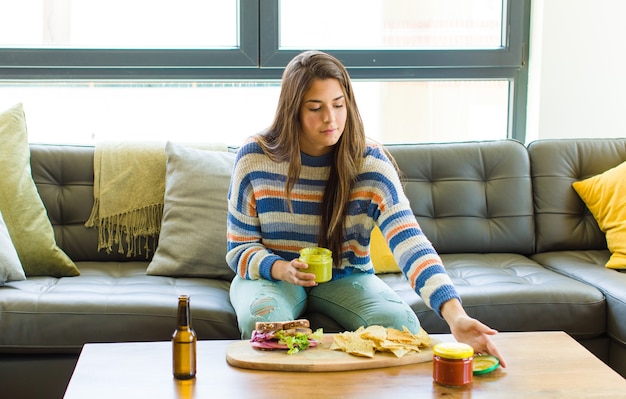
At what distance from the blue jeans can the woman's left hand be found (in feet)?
0.73

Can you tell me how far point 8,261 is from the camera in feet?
8.36

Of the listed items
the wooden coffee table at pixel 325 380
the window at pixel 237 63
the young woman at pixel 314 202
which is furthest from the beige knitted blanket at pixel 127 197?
the wooden coffee table at pixel 325 380

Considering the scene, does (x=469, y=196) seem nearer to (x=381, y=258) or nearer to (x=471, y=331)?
(x=381, y=258)

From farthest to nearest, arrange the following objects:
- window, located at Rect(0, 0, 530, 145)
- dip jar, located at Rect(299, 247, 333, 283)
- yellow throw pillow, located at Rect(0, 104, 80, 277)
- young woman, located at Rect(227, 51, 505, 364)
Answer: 1. window, located at Rect(0, 0, 530, 145)
2. yellow throw pillow, located at Rect(0, 104, 80, 277)
3. young woman, located at Rect(227, 51, 505, 364)
4. dip jar, located at Rect(299, 247, 333, 283)

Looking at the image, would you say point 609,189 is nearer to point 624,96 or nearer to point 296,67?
point 624,96

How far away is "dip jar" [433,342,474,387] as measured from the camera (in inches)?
63.8

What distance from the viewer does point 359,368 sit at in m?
1.73

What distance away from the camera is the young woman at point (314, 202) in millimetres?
2254

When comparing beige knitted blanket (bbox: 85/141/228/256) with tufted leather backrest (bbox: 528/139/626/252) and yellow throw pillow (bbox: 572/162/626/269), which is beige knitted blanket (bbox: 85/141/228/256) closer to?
tufted leather backrest (bbox: 528/139/626/252)

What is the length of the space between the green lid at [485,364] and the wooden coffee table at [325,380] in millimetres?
13

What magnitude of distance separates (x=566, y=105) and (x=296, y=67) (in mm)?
1656

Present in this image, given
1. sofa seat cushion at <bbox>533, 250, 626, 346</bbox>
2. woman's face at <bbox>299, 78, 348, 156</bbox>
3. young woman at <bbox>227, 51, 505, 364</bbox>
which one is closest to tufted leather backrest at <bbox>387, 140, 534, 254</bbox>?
sofa seat cushion at <bbox>533, 250, 626, 346</bbox>

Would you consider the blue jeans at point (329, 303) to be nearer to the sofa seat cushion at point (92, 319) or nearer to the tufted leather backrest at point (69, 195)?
the sofa seat cushion at point (92, 319)

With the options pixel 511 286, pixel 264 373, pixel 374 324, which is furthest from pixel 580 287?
pixel 264 373
